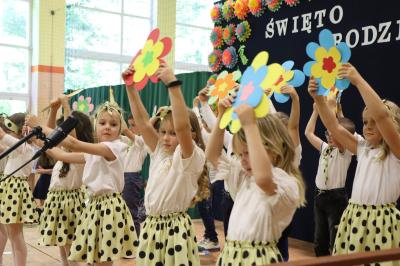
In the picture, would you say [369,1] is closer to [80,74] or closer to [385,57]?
[385,57]

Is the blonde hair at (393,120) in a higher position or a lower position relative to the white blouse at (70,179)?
higher

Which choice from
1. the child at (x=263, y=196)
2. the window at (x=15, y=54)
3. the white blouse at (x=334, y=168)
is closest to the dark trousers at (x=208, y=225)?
the white blouse at (x=334, y=168)

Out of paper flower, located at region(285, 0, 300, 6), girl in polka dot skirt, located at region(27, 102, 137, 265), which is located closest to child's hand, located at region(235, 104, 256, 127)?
girl in polka dot skirt, located at region(27, 102, 137, 265)

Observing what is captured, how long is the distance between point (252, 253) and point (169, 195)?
28.3 inches

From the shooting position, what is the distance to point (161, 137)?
8.62 feet

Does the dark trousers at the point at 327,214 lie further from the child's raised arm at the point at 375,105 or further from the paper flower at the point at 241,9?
the paper flower at the point at 241,9

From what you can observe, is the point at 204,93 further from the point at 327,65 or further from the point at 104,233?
the point at 104,233

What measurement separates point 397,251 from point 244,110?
2.32 feet

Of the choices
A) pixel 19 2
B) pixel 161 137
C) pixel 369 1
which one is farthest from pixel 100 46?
pixel 161 137

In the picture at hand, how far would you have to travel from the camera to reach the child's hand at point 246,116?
1.79 meters

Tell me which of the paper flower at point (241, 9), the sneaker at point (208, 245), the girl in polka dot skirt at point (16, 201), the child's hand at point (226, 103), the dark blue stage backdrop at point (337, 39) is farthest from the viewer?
the paper flower at point (241, 9)

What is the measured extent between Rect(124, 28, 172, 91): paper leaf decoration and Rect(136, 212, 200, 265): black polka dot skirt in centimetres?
72

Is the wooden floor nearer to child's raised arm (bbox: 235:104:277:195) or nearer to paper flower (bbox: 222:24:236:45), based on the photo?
paper flower (bbox: 222:24:236:45)

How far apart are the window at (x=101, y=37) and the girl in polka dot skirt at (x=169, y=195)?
837 centimetres
